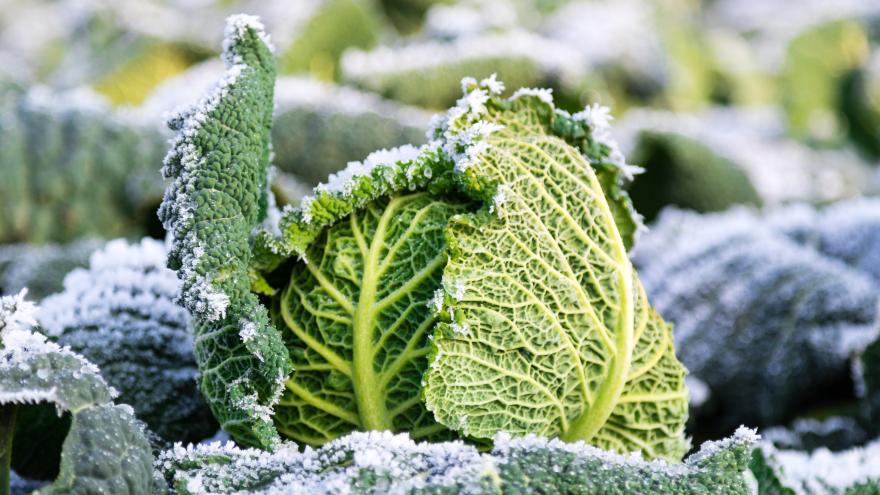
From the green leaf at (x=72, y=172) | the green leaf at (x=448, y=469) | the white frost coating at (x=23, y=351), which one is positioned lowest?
the green leaf at (x=448, y=469)

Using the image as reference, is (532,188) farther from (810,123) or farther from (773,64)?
(773,64)

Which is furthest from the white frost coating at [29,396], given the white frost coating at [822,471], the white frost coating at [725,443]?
the white frost coating at [822,471]

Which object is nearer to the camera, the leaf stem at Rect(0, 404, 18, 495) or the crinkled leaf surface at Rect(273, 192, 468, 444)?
the leaf stem at Rect(0, 404, 18, 495)

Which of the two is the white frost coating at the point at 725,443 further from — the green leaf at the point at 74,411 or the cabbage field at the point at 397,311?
the green leaf at the point at 74,411

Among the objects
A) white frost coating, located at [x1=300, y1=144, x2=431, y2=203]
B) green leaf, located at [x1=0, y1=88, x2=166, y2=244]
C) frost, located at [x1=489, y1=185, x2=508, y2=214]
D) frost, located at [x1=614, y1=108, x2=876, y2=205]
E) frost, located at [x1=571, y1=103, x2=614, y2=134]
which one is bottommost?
frost, located at [x1=489, y1=185, x2=508, y2=214]

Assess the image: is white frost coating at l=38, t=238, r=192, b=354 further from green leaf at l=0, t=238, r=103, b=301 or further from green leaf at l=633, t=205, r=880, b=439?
green leaf at l=633, t=205, r=880, b=439

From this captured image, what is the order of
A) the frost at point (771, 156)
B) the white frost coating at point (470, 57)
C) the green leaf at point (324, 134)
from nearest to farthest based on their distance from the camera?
1. the green leaf at point (324, 134)
2. the frost at point (771, 156)
3. the white frost coating at point (470, 57)

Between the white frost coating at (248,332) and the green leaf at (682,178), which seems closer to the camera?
the white frost coating at (248,332)

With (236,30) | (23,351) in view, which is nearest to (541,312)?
(236,30)

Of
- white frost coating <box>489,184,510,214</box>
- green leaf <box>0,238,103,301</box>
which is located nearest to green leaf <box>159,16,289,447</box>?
white frost coating <box>489,184,510,214</box>
